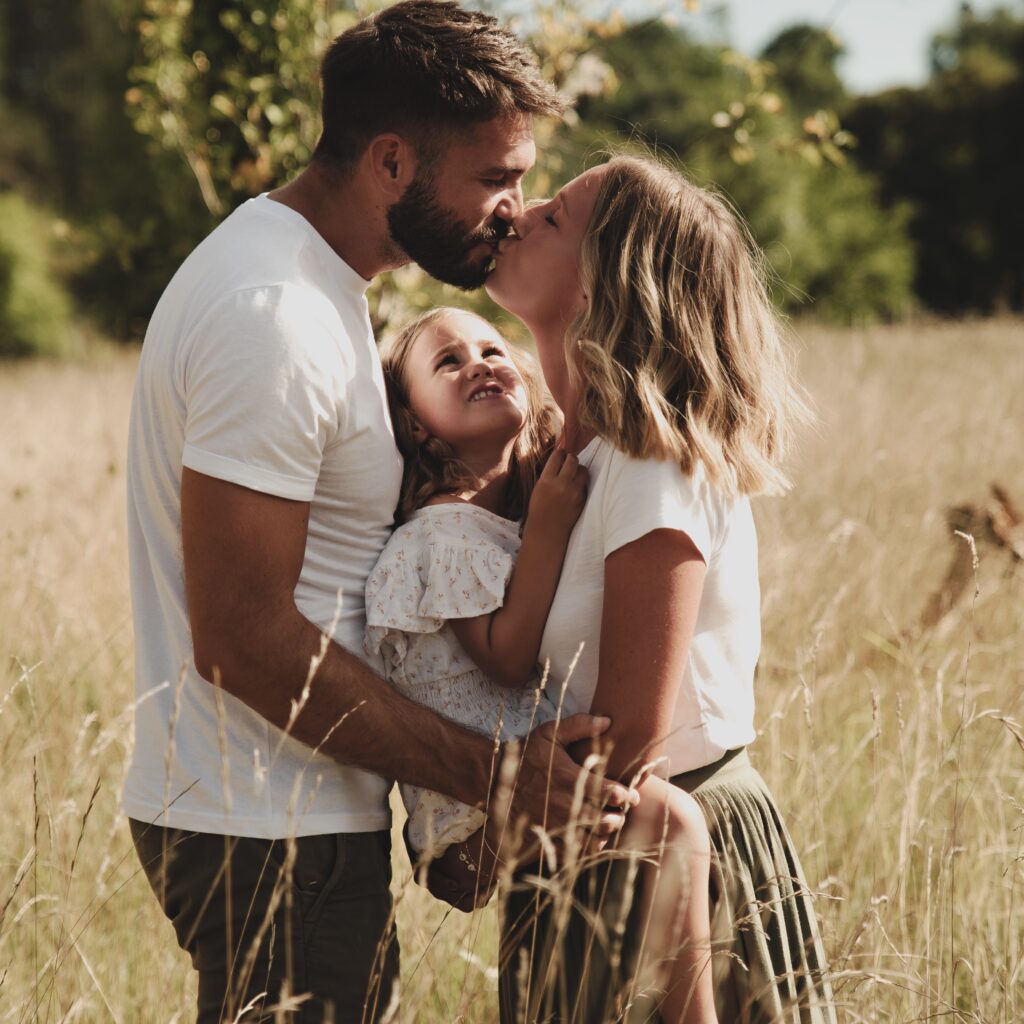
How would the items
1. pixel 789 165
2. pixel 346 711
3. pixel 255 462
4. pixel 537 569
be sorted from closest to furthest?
pixel 255 462 < pixel 346 711 < pixel 537 569 < pixel 789 165

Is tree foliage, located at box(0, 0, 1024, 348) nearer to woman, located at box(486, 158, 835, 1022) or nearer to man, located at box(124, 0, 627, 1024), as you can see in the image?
man, located at box(124, 0, 627, 1024)

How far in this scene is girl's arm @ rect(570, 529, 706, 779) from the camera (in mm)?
1886

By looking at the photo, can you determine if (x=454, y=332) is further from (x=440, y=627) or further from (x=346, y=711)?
(x=346, y=711)

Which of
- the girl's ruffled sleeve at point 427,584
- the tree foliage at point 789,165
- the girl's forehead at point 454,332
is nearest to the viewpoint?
the girl's ruffled sleeve at point 427,584

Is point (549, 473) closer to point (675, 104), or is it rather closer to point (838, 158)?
point (838, 158)

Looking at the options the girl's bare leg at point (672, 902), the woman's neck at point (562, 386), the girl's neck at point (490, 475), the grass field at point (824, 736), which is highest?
the woman's neck at point (562, 386)

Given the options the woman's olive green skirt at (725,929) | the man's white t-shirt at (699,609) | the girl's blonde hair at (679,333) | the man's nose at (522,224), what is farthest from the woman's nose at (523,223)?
the woman's olive green skirt at (725,929)

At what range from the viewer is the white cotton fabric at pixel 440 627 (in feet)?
6.91

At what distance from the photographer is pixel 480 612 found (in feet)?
6.98

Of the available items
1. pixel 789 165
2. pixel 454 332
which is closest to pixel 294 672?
pixel 454 332

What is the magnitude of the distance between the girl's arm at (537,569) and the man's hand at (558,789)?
151mm

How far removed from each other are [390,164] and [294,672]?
102cm

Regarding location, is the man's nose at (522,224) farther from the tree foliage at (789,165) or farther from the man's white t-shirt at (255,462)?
the tree foliage at (789,165)

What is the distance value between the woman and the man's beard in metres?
0.22
